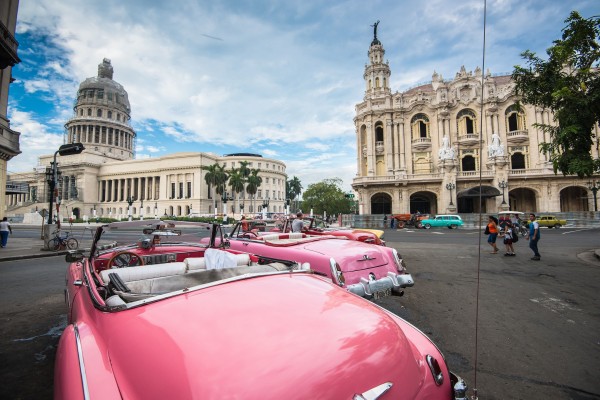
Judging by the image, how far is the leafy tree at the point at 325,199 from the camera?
169ft

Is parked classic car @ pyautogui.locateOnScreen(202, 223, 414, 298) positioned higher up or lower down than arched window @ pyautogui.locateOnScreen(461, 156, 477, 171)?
lower down

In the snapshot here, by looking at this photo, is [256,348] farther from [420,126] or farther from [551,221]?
[420,126]

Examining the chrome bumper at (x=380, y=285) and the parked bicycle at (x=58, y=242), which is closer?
the chrome bumper at (x=380, y=285)

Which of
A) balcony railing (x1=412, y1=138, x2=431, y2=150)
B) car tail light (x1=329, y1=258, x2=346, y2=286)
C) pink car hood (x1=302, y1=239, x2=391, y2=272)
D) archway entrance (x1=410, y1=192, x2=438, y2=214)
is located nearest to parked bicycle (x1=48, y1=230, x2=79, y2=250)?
pink car hood (x1=302, y1=239, x2=391, y2=272)

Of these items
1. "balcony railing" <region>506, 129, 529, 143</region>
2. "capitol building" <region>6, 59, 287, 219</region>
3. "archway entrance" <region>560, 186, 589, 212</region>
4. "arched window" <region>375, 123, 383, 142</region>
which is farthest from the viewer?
"capitol building" <region>6, 59, 287, 219</region>

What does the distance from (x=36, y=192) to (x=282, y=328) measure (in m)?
109

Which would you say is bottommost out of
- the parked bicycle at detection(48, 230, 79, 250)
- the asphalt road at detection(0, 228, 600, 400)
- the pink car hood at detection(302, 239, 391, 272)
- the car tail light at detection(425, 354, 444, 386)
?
the asphalt road at detection(0, 228, 600, 400)

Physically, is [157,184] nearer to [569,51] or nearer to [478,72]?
[478,72]

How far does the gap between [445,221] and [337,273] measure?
29306mm

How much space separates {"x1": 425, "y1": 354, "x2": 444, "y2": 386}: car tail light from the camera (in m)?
1.59

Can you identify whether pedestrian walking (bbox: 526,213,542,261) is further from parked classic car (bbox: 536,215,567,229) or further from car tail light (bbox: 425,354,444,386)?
parked classic car (bbox: 536,215,567,229)

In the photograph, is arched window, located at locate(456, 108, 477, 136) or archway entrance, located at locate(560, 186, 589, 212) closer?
archway entrance, located at locate(560, 186, 589, 212)

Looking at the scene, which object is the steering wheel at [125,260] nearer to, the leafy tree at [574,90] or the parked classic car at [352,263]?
the parked classic car at [352,263]

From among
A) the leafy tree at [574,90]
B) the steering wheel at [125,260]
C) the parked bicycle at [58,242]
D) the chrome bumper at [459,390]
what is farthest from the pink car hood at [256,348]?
the parked bicycle at [58,242]
